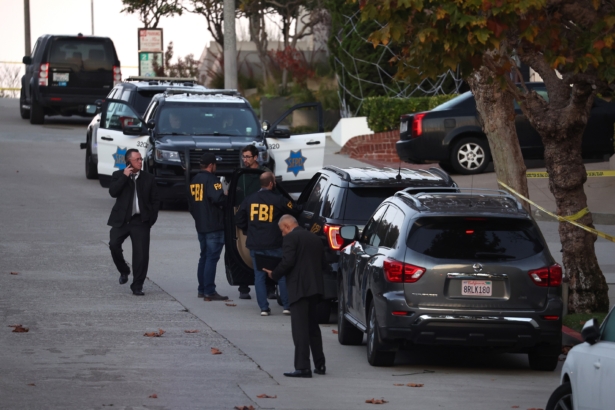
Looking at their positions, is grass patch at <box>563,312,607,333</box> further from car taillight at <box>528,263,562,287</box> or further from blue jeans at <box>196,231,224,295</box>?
blue jeans at <box>196,231,224,295</box>

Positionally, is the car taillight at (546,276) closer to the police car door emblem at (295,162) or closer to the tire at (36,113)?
the police car door emblem at (295,162)

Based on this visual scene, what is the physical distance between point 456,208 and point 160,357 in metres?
2.99

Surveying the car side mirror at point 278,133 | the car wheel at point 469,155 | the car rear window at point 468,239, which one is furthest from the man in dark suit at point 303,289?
the car wheel at point 469,155

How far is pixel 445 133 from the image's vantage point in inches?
920

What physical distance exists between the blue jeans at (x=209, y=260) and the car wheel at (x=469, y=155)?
10186 millimetres

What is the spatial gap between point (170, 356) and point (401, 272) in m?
2.33

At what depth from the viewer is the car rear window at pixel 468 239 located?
996cm

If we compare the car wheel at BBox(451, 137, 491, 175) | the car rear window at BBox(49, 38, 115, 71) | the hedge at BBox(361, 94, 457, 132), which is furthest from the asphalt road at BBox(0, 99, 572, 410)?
the car rear window at BBox(49, 38, 115, 71)

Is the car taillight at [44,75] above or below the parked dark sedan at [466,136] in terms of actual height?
above

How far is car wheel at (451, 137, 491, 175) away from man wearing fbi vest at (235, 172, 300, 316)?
10.7 m

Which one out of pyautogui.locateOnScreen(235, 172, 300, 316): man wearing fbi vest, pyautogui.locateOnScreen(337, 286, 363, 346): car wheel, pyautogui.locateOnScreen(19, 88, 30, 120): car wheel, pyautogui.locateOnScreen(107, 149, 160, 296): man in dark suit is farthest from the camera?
pyautogui.locateOnScreen(19, 88, 30, 120): car wheel

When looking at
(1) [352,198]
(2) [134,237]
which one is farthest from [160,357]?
(2) [134,237]

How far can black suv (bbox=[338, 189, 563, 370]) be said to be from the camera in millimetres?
9875

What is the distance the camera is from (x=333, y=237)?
40.1 feet
